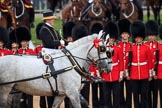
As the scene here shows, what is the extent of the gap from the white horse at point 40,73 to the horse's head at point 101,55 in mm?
15

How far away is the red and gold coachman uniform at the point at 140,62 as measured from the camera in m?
11.5

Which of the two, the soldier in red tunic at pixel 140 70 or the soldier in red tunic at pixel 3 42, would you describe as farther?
the soldier in red tunic at pixel 140 70


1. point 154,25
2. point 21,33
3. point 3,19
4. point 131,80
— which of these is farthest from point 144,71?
point 3,19

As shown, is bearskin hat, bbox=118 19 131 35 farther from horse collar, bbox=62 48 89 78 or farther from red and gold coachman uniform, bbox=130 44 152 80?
horse collar, bbox=62 48 89 78

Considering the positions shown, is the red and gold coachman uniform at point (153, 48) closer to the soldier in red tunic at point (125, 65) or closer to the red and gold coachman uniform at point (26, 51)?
the soldier in red tunic at point (125, 65)

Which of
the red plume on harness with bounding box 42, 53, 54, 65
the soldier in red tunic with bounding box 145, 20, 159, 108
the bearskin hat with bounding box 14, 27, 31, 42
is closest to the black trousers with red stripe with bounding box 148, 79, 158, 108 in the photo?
the soldier in red tunic with bounding box 145, 20, 159, 108

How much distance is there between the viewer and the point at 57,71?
10.2 m

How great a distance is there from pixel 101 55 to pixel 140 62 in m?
1.40

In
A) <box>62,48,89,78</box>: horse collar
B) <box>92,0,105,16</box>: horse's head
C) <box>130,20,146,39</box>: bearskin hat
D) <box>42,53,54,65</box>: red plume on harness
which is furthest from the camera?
<box>92,0,105,16</box>: horse's head

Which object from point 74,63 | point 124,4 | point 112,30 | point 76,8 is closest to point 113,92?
point 112,30

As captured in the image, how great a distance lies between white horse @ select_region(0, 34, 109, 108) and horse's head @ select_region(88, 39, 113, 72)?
1 cm

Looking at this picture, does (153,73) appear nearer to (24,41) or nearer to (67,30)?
(24,41)

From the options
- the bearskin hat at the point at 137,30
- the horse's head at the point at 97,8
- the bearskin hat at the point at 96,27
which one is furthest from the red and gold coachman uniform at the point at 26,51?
the horse's head at the point at 97,8

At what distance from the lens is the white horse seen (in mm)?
10055
